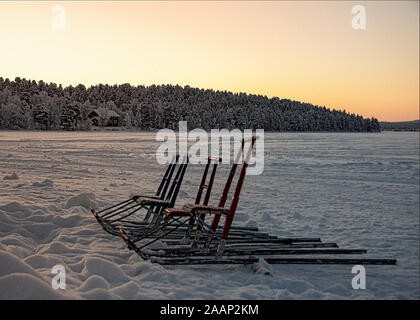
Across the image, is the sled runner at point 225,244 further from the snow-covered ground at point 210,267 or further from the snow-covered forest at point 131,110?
the snow-covered forest at point 131,110

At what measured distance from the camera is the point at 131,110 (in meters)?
133

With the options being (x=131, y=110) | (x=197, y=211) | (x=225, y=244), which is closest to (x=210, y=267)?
(x=225, y=244)

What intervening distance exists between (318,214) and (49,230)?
6.09 metres

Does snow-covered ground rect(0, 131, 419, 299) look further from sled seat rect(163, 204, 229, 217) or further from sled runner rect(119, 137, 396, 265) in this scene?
sled seat rect(163, 204, 229, 217)

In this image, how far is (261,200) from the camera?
11.5 meters

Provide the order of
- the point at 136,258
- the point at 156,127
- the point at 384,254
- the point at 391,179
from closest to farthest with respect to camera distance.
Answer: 1. the point at 136,258
2. the point at 384,254
3. the point at 391,179
4. the point at 156,127

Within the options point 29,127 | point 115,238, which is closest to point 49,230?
point 115,238

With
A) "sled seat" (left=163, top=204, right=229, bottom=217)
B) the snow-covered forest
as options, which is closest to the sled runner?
"sled seat" (left=163, top=204, right=229, bottom=217)

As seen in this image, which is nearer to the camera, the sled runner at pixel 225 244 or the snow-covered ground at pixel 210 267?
the snow-covered ground at pixel 210 267

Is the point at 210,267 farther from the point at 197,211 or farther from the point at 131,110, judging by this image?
the point at 131,110

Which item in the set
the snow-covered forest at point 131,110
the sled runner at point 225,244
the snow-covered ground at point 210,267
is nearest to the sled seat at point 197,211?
the sled runner at point 225,244

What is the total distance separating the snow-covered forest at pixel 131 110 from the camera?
95.2 meters

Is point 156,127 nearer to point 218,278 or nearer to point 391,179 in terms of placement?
point 391,179
